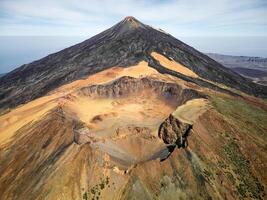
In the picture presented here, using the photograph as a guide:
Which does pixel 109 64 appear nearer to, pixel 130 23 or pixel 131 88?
pixel 131 88

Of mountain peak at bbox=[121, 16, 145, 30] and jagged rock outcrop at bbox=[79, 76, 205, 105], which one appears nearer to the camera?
jagged rock outcrop at bbox=[79, 76, 205, 105]

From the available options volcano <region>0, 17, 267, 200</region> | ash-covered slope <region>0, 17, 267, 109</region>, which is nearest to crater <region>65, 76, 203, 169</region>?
volcano <region>0, 17, 267, 200</region>


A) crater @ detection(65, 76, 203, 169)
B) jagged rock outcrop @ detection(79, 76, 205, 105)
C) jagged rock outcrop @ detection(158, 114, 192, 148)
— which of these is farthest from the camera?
jagged rock outcrop @ detection(79, 76, 205, 105)

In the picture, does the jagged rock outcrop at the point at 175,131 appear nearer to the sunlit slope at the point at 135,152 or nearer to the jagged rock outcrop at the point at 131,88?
the sunlit slope at the point at 135,152

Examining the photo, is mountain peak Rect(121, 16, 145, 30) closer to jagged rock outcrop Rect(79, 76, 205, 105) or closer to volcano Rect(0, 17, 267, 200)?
volcano Rect(0, 17, 267, 200)

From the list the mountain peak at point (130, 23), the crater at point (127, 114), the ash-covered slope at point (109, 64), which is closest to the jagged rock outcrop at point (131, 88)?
the crater at point (127, 114)

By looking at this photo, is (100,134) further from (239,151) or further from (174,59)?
(174,59)

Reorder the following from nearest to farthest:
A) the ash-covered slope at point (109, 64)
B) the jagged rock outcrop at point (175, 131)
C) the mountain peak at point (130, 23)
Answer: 1. the jagged rock outcrop at point (175, 131)
2. the ash-covered slope at point (109, 64)
3. the mountain peak at point (130, 23)

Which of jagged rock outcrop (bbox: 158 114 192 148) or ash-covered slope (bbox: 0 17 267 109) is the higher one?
jagged rock outcrop (bbox: 158 114 192 148)

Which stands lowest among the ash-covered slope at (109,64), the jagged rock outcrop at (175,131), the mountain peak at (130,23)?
the ash-covered slope at (109,64)
